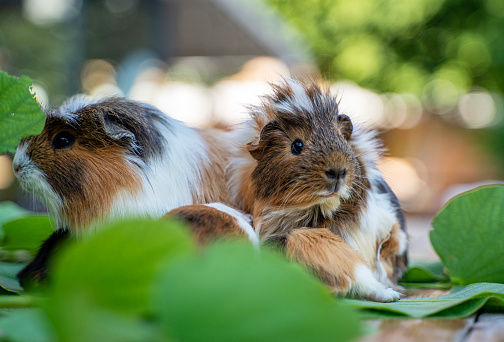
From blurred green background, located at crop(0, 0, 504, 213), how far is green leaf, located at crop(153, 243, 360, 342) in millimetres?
592

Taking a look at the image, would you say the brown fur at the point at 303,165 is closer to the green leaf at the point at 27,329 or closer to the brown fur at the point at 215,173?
the brown fur at the point at 215,173

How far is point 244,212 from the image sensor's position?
3.04 feet

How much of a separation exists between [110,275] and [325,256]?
1.38 feet

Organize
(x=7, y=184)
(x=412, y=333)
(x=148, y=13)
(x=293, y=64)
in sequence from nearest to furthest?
1. (x=412, y=333)
2. (x=7, y=184)
3. (x=148, y=13)
4. (x=293, y=64)

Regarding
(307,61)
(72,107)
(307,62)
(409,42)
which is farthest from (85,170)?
(409,42)

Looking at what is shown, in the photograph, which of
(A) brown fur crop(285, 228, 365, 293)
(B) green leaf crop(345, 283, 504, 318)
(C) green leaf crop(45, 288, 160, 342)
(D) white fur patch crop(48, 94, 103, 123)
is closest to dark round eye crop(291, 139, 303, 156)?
(A) brown fur crop(285, 228, 365, 293)


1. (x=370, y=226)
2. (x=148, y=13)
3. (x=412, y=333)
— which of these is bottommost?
(x=412, y=333)

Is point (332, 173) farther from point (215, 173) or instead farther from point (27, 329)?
point (27, 329)

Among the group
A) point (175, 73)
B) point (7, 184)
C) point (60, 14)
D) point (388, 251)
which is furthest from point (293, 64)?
point (388, 251)

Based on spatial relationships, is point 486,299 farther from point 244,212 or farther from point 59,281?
point 59,281

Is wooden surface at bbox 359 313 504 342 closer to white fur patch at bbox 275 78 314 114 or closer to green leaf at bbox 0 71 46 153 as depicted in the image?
white fur patch at bbox 275 78 314 114

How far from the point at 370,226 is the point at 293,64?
5592 millimetres

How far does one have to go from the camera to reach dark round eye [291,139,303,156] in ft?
2.89

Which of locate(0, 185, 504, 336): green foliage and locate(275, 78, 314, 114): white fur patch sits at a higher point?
locate(275, 78, 314, 114): white fur patch
